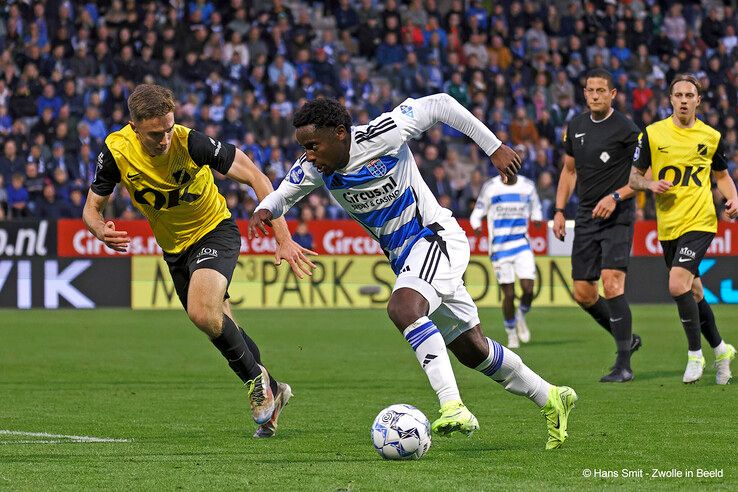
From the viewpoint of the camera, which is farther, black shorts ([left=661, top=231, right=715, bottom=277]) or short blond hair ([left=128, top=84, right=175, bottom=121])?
black shorts ([left=661, top=231, right=715, bottom=277])

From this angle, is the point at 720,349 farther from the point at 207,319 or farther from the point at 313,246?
the point at 313,246

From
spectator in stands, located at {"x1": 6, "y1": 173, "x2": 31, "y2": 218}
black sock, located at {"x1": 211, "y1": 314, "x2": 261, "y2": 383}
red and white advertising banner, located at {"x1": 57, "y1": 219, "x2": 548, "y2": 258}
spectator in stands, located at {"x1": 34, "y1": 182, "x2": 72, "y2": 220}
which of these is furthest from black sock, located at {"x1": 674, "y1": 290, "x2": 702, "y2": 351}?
spectator in stands, located at {"x1": 6, "y1": 173, "x2": 31, "y2": 218}

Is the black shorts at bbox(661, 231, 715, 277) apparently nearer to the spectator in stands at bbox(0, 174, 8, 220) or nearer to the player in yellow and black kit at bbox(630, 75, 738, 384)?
the player in yellow and black kit at bbox(630, 75, 738, 384)

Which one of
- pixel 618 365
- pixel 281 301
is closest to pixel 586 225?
pixel 618 365

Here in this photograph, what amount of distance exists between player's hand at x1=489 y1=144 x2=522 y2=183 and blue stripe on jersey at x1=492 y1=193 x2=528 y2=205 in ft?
33.8

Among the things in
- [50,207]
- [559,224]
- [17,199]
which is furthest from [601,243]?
[17,199]

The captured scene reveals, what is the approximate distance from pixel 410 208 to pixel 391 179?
0.71 ft

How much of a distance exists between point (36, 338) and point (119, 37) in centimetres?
1094

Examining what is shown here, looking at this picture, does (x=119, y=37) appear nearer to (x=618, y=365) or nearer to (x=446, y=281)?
(x=618, y=365)

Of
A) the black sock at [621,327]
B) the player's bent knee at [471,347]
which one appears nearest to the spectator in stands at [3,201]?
the black sock at [621,327]

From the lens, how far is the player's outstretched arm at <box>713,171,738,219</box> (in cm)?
1138

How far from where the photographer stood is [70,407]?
10297 millimetres

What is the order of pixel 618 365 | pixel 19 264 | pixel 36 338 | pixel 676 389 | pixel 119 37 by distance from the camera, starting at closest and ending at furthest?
pixel 676 389
pixel 618 365
pixel 36 338
pixel 19 264
pixel 119 37

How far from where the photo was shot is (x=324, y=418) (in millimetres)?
9492
